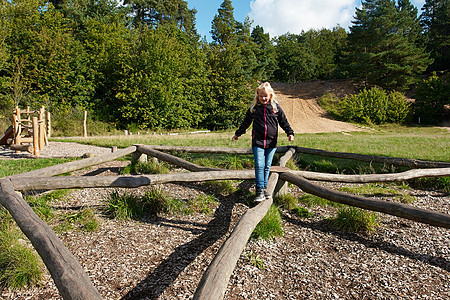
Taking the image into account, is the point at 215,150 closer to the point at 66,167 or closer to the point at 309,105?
the point at 66,167

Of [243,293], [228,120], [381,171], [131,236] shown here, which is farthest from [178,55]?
[243,293]

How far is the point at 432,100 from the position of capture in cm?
2744

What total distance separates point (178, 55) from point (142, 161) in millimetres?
16172

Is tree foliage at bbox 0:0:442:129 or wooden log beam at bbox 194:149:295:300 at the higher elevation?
tree foliage at bbox 0:0:442:129

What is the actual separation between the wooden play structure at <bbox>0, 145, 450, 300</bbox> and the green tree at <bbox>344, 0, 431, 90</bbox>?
3226cm

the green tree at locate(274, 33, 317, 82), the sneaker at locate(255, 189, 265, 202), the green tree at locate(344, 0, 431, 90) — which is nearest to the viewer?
the sneaker at locate(255, 189, 265, 202)

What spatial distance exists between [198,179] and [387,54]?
3622 centimetres

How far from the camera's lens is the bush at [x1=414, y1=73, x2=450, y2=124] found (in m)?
26.9

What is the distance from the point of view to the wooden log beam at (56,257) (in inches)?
Result: 73.4

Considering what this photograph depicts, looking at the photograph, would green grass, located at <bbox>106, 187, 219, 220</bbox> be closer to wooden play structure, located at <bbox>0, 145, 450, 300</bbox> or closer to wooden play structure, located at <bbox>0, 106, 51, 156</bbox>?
wooden play structure, located at <bbox>0, 145, 450, 300</bbox>

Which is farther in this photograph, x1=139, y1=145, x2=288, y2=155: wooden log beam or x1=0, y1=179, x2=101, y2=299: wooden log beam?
x1=139, y1=145, x2=288, y2=155: wooden log beam

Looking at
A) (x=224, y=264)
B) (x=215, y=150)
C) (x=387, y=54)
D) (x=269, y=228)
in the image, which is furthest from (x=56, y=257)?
(x=387, y=54)

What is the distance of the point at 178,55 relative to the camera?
2212cm

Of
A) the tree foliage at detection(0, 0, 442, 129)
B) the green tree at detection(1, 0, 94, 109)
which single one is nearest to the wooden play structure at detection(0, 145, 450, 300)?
the tree foliage at detection(0, 0, 442, 129)
